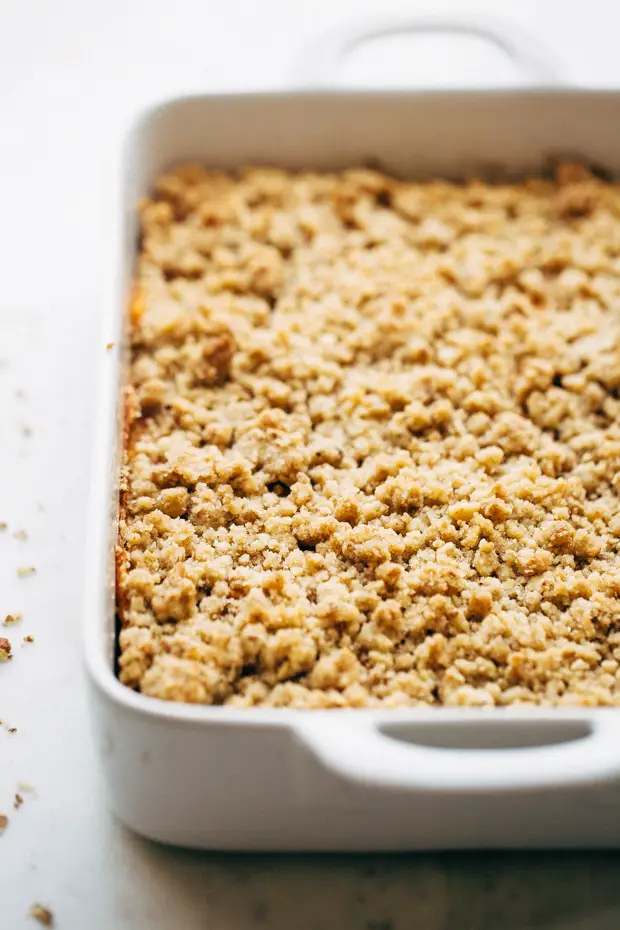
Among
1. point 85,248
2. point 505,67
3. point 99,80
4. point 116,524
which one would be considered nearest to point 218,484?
point 116,524

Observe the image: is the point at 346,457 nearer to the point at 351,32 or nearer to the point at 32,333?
the point at 32,333

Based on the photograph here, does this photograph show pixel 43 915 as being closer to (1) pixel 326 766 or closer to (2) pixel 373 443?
(1) pixel 326 766

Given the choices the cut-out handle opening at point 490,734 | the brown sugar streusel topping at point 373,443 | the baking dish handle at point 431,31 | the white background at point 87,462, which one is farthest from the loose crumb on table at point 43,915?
the baking dish handle at point 431,31

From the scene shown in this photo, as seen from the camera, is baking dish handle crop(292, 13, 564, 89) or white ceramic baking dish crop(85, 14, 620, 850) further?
baking dish handle crop(292, 13, 564, 89)

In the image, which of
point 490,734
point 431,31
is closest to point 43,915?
point 490,734

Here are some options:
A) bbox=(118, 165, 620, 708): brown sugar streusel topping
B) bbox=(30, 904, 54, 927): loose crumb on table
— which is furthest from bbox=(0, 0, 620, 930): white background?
bbox=(118, 165, 620, 708): brown sugar streusel topping

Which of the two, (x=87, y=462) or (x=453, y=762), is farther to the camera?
(x=87, y=462)

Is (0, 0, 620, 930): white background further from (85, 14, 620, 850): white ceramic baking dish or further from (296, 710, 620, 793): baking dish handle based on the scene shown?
(296, 710, 620, 793): baking dish handle
